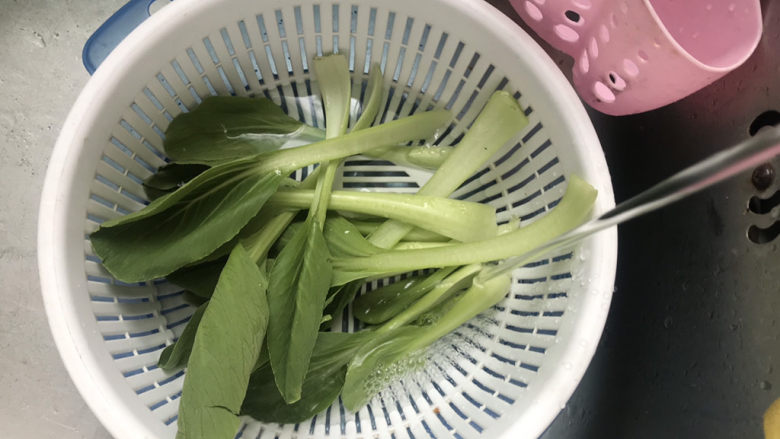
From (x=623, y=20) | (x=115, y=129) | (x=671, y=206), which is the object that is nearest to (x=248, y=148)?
(x=115, y=129)

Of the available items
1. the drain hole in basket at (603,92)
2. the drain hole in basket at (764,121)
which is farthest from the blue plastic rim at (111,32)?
the drain hole in basket at (764,121)

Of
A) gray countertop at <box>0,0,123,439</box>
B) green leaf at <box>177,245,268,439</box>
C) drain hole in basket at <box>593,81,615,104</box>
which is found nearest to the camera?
green leaf at <box>177,245,268,439</box>

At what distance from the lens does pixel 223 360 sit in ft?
1.64

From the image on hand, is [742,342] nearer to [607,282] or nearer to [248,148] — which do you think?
[607,282]

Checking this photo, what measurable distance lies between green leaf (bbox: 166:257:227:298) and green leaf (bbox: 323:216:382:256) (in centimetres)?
12

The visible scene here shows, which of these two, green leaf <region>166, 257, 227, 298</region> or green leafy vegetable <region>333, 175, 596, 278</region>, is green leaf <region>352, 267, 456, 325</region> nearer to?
green leafy vegetable <region>333, 175, 596, 278</region>

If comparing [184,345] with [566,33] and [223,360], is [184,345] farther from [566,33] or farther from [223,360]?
[566,33]

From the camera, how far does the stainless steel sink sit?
2.01 feet

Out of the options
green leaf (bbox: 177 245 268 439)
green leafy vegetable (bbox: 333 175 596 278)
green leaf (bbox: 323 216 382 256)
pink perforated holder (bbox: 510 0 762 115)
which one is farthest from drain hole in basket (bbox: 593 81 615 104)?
green leaf (bbox: 177 245 268 439)

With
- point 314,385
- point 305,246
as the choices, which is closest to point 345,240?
point 305,246

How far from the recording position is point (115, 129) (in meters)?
0.56

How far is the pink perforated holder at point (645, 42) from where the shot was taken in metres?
0.50

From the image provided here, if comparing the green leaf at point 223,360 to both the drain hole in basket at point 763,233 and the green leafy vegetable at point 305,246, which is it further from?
the drain hole in basket at point 763,233

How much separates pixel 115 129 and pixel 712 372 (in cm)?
70
